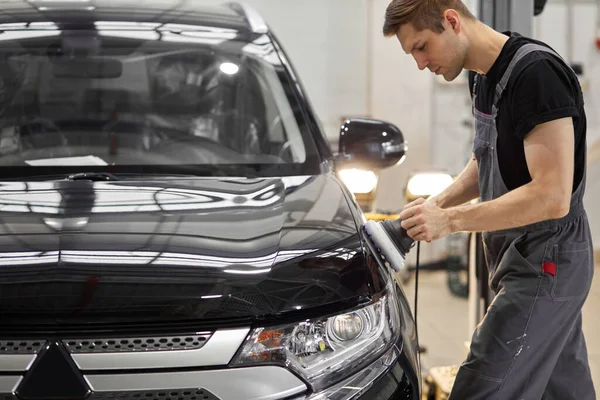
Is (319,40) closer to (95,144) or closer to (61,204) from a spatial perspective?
(95,144)

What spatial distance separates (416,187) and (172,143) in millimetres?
1382

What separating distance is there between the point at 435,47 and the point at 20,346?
1240 mm

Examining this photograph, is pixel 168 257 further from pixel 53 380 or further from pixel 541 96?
pixel 541 96

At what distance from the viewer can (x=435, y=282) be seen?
275 inches

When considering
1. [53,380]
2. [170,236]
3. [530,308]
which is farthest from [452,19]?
[53,380]

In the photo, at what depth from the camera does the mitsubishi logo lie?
66.1 inches

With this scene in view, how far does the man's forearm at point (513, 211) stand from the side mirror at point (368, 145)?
2.56ft

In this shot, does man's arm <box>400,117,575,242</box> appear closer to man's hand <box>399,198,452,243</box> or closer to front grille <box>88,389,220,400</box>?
man's hand <box>399,198,452,243</box>

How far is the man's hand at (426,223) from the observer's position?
7.48 ft

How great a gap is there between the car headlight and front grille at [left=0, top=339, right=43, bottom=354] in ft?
1.24

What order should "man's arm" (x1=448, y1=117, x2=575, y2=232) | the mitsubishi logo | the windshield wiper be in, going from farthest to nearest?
the windshield wiper < "man's arm" (x1=448, y1=117, x2=575, y2=232) < the mitsubishi logo

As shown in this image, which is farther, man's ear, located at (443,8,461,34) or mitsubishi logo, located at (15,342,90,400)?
man's ear, located at (443,8,461,34)

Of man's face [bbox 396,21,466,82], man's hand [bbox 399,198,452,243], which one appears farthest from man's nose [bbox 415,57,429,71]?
man's hand [bbox 399,198,452,243]

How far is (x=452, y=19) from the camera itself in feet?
7.43
